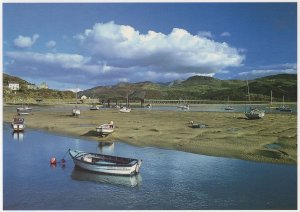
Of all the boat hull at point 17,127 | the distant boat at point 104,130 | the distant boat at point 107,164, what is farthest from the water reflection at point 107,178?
the boat hull at point 17,127

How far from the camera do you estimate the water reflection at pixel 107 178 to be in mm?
19781

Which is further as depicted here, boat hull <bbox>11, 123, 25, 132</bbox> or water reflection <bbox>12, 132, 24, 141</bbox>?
boat hull <bbox>11, 123, 25, 132</bbox>

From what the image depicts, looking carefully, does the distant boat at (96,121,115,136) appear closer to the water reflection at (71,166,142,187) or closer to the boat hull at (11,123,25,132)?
the boat hull at (11,123,25,132)

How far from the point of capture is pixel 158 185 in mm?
19062

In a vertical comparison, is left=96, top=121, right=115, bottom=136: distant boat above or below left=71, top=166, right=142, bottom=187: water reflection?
above

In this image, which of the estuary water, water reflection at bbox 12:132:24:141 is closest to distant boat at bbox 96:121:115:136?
the estuary water

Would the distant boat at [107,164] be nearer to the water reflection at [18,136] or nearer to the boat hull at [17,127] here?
the water reflection at [18,136]

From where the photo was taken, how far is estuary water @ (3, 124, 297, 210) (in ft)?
54.6

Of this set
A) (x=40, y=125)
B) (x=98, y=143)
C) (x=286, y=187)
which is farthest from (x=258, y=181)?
(x=40, y=125)

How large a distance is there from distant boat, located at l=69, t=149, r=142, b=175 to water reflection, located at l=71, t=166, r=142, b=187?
0.24 m

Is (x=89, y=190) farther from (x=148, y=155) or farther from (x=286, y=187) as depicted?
(x=286, y=187)

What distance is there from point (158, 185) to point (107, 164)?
3.60 meters

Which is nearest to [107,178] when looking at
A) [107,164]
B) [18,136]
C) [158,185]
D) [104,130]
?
[107,164]

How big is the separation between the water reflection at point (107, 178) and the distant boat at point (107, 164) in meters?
0.24
